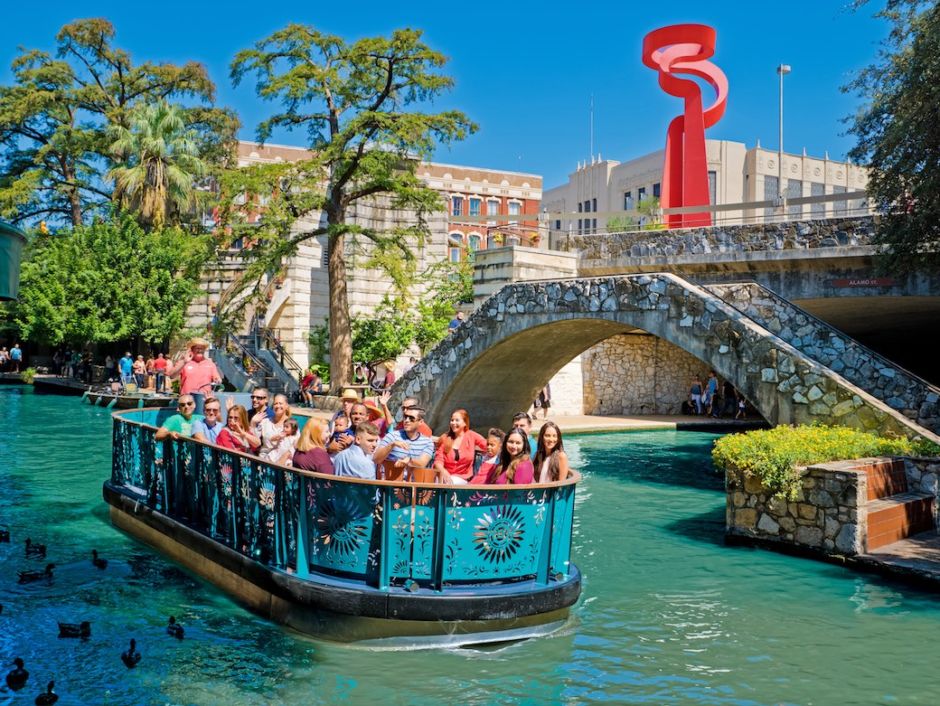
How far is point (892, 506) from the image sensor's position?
36.3ft

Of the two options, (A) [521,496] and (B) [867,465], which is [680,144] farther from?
(A) [521,496]

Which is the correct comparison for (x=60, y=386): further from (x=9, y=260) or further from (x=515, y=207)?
(x=515, y=207)

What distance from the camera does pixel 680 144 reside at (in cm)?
3122

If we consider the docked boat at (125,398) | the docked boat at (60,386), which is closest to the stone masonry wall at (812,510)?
the docked boat at (125,398)

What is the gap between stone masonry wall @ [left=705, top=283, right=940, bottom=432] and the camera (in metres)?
13.4

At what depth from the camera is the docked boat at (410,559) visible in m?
7.88

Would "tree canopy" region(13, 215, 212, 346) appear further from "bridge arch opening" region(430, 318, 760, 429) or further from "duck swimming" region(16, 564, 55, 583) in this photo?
"duck swimming" region(16, 564, 55, 583)

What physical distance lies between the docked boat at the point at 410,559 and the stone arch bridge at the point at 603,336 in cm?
638

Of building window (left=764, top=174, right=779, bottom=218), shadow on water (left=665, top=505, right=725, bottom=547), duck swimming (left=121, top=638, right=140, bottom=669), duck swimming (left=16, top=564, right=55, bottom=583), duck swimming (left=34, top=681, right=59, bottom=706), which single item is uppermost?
building window (left=764, top=174, right=779, bottom=218)

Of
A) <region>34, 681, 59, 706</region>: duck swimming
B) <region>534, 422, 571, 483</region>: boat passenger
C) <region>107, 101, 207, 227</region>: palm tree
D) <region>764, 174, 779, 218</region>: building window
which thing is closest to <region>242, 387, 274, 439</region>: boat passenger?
<region>534, 422, 571, 483</region>: boat passenger

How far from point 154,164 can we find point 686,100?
21854mm

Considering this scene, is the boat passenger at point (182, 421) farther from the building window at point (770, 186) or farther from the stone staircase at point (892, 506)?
the building window at point (770, 186)

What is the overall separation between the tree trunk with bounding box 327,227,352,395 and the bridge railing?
18321 mm

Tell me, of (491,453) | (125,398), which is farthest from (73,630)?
(125,398)
